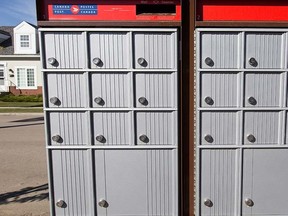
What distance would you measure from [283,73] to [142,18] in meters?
1.67

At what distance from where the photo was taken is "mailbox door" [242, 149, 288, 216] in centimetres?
315

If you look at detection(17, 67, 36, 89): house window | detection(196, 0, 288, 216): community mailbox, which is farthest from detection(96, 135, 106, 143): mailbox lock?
detection(17, 67, 36, 89): house window

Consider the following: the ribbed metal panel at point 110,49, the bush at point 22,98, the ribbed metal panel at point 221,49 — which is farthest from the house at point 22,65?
the ribbed metal panel at point 221,49

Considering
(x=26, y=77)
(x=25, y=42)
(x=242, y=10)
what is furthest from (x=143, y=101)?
(x=25, y=42)

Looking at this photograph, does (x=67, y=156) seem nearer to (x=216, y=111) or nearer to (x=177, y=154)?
(x=177, y=154)

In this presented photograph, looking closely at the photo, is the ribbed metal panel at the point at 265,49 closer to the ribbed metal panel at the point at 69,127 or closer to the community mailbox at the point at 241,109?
the community mailbox at the point at 241,109

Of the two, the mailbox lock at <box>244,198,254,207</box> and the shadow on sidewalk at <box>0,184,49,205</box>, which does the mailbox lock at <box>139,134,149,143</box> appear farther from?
the shadow on sidewalk at <box>0,184,49,205</box>

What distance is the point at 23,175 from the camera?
545cm

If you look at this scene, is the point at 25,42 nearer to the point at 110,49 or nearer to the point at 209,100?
the point at 110,49

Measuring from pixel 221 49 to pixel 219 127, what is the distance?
34.1 inches

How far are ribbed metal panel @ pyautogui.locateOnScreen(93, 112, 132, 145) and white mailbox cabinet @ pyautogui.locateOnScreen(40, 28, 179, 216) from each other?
11 millimetres

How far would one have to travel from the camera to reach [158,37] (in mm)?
3029

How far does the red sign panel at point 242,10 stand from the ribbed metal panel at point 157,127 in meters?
1.15

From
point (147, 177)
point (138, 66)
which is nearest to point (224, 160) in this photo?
point (147, 177)
